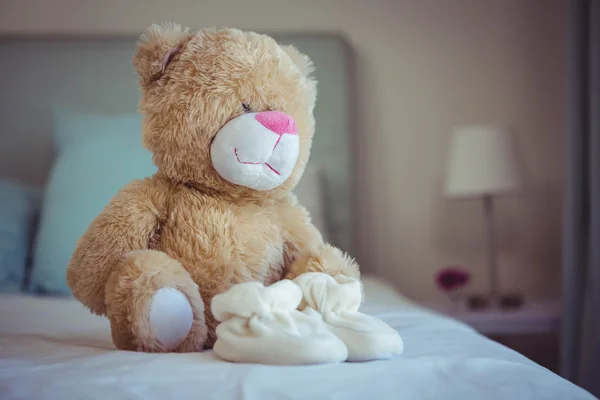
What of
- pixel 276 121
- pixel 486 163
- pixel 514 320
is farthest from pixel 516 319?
pixel 276 121

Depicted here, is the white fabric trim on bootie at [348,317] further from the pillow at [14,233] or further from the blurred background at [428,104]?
the blurred background at [428,104]

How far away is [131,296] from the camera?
2.96ft

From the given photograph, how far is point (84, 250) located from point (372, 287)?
107 cm

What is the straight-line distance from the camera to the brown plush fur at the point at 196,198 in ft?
3.22

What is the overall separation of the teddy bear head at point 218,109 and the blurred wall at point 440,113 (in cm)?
146

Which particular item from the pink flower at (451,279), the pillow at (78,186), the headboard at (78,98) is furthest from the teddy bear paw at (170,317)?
the pink flower at (451,279)

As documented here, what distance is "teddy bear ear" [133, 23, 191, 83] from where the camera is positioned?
1038 mm

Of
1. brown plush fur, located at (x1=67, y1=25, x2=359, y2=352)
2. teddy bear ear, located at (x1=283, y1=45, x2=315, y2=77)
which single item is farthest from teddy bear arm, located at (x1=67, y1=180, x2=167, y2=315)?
teddy bear ear, located at (x1=283, y1=45, x2=315, y2=77)

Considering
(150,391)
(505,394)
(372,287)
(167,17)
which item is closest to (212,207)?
(150,391)

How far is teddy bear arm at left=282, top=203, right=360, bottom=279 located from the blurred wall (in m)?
1.35

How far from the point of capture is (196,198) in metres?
1.05

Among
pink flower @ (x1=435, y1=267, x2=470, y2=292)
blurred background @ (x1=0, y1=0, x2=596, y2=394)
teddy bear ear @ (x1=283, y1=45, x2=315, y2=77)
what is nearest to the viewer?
teddy bear ear @ (x1=283, y1=45, x2=315, y2=77)

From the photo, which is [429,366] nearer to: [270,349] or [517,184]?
[270,349]

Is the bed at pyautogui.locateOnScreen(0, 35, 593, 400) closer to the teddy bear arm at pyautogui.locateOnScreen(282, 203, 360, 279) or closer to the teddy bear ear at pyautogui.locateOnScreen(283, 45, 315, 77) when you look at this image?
the teddy bear arm at pyautogui.locateOnScreen(282, 203, 360, 279)
